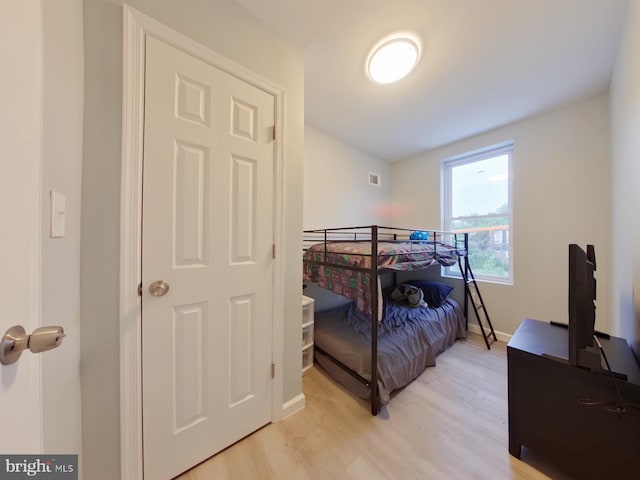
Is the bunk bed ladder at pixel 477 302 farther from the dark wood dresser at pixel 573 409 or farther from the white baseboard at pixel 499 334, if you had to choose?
the dark wood dresser at pixel 573 409

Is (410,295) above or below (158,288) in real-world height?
below

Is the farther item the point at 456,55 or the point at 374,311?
the point at 456,55

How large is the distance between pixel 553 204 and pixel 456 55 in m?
1.88

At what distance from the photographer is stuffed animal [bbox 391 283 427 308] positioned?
2.66 m

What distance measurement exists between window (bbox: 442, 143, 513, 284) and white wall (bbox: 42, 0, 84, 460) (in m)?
3.65

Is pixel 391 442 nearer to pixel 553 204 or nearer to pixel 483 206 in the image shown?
pixel 553 204

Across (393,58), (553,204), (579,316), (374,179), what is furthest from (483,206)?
(579,316)

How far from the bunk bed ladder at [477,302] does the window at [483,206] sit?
7.4 inches

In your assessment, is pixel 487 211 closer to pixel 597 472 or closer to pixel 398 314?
pixel 398 314

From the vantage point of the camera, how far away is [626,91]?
1398 mm

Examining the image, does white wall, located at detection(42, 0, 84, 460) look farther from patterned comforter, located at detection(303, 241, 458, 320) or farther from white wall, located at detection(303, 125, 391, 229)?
white wall, located at detection(303, 125, 391, 229)

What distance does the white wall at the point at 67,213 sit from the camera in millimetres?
722

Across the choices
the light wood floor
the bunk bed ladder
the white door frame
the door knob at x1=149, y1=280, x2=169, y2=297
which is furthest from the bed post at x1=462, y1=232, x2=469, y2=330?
the white door frame

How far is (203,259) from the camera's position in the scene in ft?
3.96
